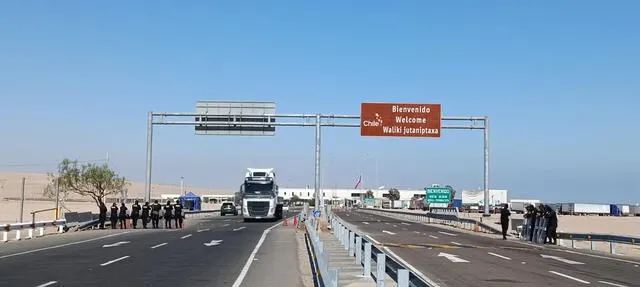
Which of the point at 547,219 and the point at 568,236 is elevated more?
the point at 547,219

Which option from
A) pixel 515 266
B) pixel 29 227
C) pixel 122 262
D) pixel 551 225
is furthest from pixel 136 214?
pixel 515 266

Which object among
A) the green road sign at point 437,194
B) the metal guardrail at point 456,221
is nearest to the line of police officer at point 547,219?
the metal guardrail at point 456,221

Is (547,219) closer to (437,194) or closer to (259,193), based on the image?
(259,193)

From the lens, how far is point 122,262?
19578 mm

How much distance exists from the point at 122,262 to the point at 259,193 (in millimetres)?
34811

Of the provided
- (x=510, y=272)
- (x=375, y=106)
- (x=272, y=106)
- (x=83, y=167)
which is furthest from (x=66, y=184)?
(x=510, y=272)

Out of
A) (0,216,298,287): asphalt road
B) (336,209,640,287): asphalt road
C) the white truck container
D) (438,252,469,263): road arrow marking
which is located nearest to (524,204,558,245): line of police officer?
(336,209,640,287): asphalt road

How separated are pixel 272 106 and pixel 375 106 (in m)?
6.83

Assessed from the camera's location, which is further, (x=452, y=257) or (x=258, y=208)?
(x=258, y=208)

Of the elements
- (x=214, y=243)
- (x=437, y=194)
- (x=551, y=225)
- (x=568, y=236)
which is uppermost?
(x=437, y=194)

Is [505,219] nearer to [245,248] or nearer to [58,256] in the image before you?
[245,248]

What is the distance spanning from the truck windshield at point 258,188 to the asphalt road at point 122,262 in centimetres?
2403

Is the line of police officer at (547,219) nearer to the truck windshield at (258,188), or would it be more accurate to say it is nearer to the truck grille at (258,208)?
the truck windshield at (258,188)

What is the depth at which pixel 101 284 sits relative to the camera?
14.4 meters
